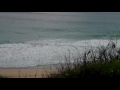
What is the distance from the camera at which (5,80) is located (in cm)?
205
